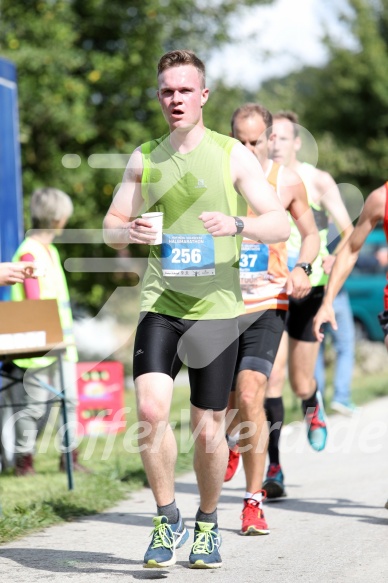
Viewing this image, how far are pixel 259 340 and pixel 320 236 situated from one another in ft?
5.53

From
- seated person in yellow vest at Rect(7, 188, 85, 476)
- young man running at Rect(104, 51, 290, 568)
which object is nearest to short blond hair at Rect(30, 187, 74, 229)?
seated person in yellow vest at Rect(7, 188, 85, 476)

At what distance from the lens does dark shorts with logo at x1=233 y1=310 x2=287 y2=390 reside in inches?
237

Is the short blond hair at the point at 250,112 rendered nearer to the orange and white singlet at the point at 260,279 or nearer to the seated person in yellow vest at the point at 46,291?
the orange and white singlet at the point at 260,279

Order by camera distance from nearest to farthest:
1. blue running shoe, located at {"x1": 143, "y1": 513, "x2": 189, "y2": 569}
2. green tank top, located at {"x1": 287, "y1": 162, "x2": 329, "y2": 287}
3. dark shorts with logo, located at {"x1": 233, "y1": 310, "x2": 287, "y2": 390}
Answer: blue running shoe, located at {"x1": 143, "y1": 513, "x2": 189, "y2": 569} < dark shorts with logo, located at {"x1": 233, "y1": 310, "x2": 287, "y2": 390} < green tank top, located at {"x1": 287, "y1": 162, "x2": 329, "y2": 287}

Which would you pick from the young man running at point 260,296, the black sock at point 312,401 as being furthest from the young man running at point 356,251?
the black sock at point 312,401

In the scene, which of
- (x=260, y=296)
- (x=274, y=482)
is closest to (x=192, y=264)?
(x=260, y=296)

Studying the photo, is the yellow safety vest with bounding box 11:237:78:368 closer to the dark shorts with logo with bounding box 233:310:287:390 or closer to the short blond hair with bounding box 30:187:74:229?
the short blond hair with bounding box 30:187:74:229

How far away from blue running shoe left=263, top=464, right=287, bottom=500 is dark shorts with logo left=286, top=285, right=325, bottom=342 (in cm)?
93

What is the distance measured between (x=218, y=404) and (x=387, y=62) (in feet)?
81.6

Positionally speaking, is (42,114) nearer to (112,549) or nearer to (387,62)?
(112,549)

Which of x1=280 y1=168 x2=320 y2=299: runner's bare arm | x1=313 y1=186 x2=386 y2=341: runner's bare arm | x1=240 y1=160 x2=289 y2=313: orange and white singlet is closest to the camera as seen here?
x1=313 y1=186 x2=386 y2=341: runner's bare arm

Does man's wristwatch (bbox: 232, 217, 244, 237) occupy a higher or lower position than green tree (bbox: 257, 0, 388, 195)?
lower

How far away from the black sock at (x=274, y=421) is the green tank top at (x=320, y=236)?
85 centimetres

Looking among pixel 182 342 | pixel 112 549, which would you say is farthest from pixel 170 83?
pixel 112 549
